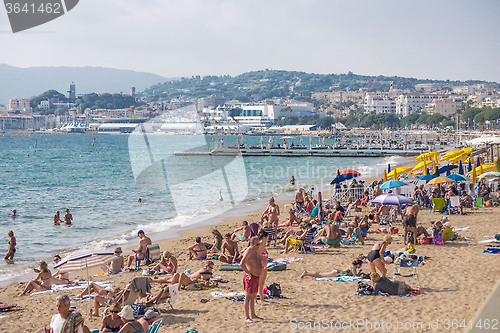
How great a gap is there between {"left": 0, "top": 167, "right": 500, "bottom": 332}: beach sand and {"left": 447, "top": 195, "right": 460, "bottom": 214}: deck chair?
5.06m

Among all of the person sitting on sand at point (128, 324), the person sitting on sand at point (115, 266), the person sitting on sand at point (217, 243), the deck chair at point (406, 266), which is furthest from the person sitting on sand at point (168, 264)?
the deck chair at point (406, 266)

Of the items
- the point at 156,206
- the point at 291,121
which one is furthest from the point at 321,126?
the point at 156,206

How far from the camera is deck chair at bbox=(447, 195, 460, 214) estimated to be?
14.2 meters

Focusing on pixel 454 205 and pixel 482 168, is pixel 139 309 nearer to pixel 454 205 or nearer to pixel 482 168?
pixel 454 205

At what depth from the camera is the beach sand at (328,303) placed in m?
5.70

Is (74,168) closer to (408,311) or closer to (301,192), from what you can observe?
(301,192)

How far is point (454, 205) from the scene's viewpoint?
14.3m

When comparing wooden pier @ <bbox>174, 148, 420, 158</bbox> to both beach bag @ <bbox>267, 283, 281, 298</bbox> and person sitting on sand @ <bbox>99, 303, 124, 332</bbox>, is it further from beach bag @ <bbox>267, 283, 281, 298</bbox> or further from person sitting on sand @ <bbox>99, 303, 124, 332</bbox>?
person sitting on sand @ <bbox>99, 303, 124, 332</bbox>

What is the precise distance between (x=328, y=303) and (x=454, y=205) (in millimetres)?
9822

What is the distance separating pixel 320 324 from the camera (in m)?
5.70

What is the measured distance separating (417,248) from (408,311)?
4131 millimetres

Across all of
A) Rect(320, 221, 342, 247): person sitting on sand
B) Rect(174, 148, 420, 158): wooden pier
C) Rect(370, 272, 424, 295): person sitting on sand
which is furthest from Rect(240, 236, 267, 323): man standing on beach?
Rect(174, 148, 420, 158): wooden pier

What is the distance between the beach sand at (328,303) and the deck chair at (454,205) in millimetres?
5057

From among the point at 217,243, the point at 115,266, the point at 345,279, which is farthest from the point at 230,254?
the point at 345,279
